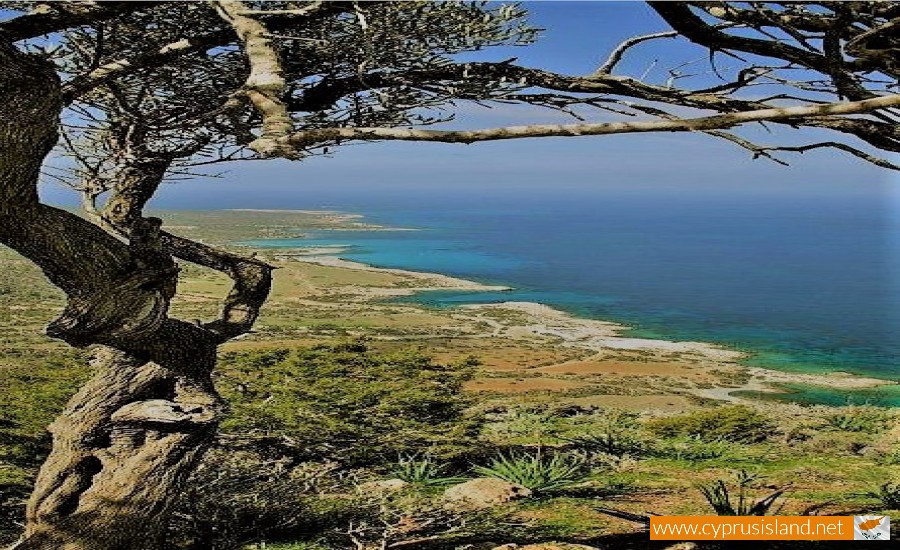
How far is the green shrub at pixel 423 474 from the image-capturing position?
6645mm

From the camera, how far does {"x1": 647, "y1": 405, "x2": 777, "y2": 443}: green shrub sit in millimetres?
9836

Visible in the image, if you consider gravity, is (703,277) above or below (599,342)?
above

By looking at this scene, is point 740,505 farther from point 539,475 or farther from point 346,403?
point 346,403

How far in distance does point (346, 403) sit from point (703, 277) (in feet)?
192

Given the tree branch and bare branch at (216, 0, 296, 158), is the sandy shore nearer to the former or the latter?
the tree branch

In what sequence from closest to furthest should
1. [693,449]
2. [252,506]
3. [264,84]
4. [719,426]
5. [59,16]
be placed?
1. [264,84]
2. [59,16]
3. [252,506]
4. [693,449]
5. [719,426]

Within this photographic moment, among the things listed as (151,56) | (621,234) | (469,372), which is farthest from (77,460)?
(621,234)

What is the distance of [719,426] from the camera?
10016 mm

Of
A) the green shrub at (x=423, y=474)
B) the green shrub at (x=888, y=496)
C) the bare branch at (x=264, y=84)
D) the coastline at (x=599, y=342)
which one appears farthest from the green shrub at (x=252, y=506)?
the coastline at (x=599, y=342)

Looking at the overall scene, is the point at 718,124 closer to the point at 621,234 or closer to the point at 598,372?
the point at 598,372

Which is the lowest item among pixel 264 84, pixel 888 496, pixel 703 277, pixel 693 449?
pixel 703 277

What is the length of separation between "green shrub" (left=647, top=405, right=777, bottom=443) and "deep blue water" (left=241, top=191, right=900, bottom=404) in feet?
64.4

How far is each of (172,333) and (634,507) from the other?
349 centimetres

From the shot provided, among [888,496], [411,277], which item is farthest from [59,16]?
[411,277]
